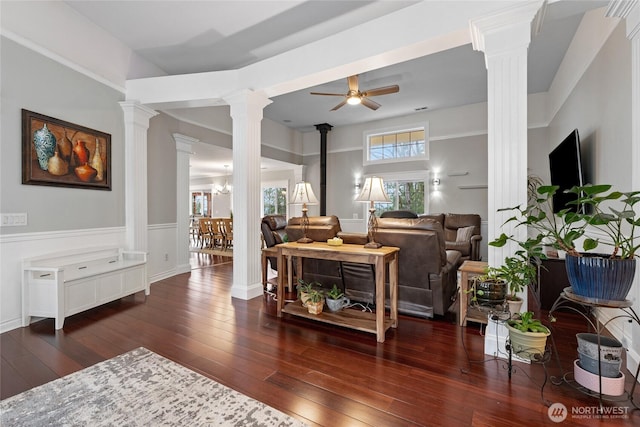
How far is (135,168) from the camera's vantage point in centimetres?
407

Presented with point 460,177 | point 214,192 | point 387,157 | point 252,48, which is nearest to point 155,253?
point 252,48

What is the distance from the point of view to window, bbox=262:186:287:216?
970 cm

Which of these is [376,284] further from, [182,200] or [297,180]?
[297,180]

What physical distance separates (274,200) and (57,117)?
6925 mm

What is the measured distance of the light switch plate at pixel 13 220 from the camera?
8.93 feet

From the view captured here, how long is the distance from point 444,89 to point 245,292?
5094 millimetres

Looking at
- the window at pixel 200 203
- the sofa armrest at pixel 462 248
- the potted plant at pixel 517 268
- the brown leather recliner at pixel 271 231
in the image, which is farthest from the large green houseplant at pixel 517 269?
the window at pixel 200 203

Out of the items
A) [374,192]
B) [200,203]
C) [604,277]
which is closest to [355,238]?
[374,192]

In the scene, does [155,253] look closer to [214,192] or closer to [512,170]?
[512,170]

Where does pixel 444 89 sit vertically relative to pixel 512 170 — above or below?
above

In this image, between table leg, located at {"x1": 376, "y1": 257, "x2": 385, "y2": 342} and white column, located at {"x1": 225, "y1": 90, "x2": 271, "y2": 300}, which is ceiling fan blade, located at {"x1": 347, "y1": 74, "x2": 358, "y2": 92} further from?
table leg, located at {"x1": 376, "y1": 257, "x2": 385, "y2": 342}

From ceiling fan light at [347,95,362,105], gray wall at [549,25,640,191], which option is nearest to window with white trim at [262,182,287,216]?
ceiling fan light at [347,95,362,105]

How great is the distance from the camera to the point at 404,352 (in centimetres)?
227

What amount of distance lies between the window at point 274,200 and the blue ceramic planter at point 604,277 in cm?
835
